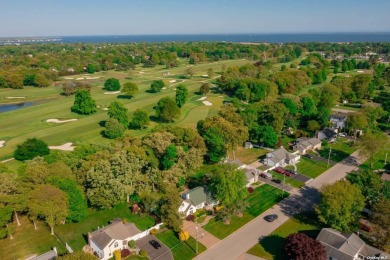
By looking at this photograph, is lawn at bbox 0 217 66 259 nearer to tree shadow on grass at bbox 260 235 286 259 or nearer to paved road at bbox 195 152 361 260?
paved road at bbox 195 152 361 260

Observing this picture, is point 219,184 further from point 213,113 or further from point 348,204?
point 213,113

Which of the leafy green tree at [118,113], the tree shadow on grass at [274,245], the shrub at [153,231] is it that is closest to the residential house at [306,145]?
the tree shadow on grass at [274,245]

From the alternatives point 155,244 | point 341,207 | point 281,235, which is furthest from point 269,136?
point 155,244

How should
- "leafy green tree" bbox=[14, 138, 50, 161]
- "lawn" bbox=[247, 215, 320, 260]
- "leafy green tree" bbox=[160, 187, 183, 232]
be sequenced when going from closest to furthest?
1. "lawn" bbox=[247, 215, 320, 260]
2. "leafy green tree" bbox=[160, 187, 183, 232]
3. "leafy green tree" bbox=[14, 138, 50, 161]

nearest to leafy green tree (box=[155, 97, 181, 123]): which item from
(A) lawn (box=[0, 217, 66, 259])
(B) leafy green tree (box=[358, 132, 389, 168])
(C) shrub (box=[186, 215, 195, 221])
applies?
(C) shrub (box=[186, 215, 195, 221])

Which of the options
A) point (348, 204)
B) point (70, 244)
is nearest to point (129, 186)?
point (70, 244)
